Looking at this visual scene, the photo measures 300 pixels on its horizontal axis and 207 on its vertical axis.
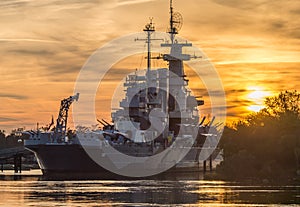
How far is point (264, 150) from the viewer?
10875cm

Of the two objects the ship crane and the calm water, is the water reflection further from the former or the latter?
the ship crane

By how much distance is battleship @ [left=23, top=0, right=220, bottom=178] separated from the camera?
138 metres

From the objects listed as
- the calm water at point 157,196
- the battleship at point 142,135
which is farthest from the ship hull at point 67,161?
the calm water at point 157,196

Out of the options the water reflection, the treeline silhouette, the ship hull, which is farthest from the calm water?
the ship hull

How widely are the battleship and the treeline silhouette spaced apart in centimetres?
2610

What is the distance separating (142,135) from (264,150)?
45.8 meters

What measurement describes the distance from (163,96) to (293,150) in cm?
6591

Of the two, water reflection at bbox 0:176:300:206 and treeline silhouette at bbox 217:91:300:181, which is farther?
treeline silhouette at bbox 217:91:300:181

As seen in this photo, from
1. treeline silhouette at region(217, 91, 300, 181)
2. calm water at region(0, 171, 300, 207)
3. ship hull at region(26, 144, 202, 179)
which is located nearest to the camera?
calm water at region(0, 171, 300, 207)

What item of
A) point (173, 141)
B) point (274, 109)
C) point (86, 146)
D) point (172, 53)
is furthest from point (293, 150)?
point (172, 53)

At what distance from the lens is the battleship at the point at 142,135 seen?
13788cm

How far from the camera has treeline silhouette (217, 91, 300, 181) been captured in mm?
105938

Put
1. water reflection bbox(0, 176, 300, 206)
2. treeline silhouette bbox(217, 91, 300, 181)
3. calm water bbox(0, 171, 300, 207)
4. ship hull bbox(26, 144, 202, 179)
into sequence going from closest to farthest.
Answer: calm water bbox(0, 171, 300, 207), water reflection bbox(0, 176, 300, 206), treeline silhouette bbox(217, 91, 300, 181), ship hull bbox(26, 144, 202, 179)

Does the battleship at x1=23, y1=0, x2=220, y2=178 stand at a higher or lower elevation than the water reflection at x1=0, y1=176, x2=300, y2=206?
higher
